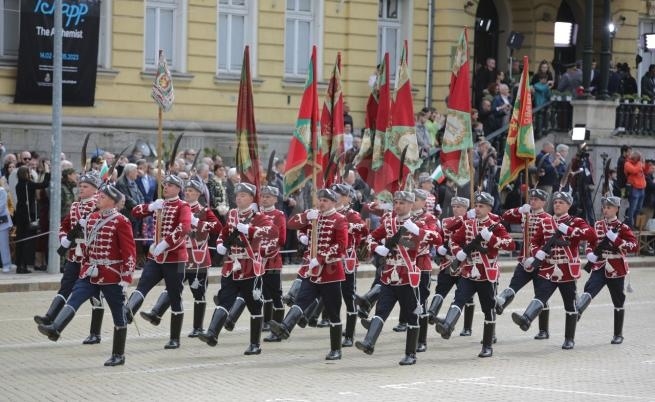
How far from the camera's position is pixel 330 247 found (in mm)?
17312

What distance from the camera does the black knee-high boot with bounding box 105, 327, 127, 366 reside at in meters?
16.0

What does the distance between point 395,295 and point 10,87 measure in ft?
48.5

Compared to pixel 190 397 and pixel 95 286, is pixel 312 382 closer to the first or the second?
pixel 190 397

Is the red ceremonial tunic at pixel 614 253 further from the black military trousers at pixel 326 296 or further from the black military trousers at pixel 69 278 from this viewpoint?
the black military trousers at pixel 69 278

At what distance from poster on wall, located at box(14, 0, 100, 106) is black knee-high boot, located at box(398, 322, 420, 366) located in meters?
14.7

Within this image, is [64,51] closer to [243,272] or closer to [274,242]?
[274,242]

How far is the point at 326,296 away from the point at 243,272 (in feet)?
3.19

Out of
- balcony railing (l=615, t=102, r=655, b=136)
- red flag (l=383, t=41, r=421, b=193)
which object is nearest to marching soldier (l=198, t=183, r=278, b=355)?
red flag (l=383, t=41, r=421, b=193)

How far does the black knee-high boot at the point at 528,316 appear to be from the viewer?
18688mm

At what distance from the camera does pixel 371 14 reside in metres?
35.4

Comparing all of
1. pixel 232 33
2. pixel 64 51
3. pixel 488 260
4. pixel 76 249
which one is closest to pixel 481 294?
pixel 488 260

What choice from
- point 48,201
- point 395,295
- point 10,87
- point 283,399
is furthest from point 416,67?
point 283,399

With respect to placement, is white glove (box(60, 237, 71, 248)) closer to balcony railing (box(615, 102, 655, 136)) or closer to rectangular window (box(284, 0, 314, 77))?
rectangular window (box(284, 0, 314, 77))

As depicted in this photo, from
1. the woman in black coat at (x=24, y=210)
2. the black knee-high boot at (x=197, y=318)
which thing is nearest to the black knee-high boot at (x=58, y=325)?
the black knee-high boot at (x=197, y=318)
